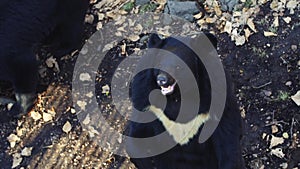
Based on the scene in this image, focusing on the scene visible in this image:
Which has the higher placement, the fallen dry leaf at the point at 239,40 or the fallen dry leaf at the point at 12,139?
the fallen dry leaf at the point at 239,40

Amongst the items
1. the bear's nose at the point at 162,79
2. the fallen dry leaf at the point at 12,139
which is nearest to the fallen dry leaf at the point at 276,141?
the bear's nose at the point at 162,79

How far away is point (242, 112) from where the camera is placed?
5285 mm

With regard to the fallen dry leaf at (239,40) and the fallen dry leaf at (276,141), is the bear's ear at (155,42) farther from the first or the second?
the fallen dry leaf at (239,40)

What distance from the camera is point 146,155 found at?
14.2 feet

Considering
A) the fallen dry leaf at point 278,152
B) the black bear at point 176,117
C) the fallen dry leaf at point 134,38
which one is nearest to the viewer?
the black bear at point 176,117

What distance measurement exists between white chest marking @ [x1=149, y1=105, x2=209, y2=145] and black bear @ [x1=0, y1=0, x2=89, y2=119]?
1762 mm

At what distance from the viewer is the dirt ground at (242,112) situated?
202 inches

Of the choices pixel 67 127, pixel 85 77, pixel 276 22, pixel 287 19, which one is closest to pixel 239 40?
pixel 276 22

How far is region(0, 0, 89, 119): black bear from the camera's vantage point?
519 cm

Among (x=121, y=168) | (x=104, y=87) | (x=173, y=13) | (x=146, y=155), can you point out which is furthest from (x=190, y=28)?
(x=146, y=155)

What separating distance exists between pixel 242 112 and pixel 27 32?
192 centimetres

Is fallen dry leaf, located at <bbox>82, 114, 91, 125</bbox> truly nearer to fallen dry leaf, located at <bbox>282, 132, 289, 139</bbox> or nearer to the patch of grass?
the patch of grass

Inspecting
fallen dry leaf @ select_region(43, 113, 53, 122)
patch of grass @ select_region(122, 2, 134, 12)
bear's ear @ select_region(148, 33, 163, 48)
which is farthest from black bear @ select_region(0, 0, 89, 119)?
bear's ear @ select_region(148, 33, 163, 48)

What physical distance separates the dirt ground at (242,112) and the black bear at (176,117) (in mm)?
892
